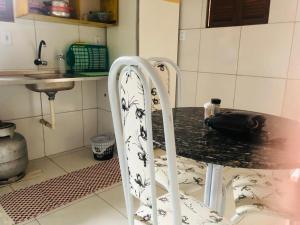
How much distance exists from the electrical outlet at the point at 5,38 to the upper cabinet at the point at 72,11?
175 mm

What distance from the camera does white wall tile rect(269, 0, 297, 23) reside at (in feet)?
6.10

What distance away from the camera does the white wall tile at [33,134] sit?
2291 millimetres

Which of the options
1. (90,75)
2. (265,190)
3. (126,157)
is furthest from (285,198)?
(90,75)

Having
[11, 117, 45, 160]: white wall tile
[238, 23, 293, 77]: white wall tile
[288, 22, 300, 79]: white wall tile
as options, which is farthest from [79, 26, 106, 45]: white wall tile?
[288, 22, 300, 79]: white wall tile

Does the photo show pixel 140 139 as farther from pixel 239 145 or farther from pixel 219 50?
pixel 219 50

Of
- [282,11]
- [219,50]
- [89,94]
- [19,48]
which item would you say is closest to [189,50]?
[219,50]

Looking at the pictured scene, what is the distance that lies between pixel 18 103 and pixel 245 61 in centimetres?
204

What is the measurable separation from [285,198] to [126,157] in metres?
0.73

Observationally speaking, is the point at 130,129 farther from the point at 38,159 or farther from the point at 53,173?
the point at 38,159

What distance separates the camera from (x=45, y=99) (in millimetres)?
2396

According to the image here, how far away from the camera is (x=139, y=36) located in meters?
2.23

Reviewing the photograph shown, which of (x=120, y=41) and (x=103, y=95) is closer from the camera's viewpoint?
(x=120, y=41)

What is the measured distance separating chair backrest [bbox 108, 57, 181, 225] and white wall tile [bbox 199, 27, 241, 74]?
1.73m

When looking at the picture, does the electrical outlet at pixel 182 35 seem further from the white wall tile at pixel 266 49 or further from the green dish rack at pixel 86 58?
the green dish rack at pixel 86 58
